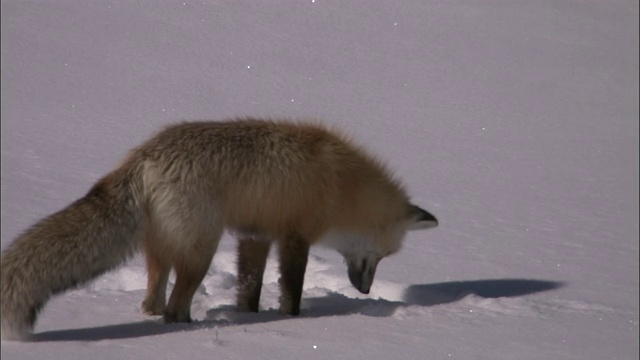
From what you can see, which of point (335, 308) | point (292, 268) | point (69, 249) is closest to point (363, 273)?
point (335, 308)

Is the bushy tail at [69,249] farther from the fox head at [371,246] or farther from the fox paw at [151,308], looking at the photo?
the fox head at [371,246]

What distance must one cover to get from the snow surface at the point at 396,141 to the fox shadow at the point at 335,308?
28mm

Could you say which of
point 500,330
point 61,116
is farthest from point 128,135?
point 500,330

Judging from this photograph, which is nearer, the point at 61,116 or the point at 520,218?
the point at 520,218

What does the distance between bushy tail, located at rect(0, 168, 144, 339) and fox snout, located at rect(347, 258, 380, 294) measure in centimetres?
206

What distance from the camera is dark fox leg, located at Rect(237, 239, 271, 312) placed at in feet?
21.6

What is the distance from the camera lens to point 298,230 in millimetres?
6344

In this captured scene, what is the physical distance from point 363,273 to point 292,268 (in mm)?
919

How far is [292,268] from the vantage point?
6.37 meters

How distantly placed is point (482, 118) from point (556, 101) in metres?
1.84

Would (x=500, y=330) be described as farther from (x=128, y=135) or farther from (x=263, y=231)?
(x=128, y=135)

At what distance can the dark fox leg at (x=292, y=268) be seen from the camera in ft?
20.8

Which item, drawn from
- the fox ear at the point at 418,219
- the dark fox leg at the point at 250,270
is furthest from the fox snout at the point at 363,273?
the dark fox leg at the point at 250,270

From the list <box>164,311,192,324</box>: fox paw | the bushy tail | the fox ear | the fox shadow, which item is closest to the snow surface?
the fox shadow
